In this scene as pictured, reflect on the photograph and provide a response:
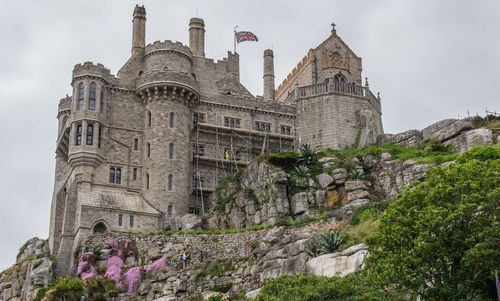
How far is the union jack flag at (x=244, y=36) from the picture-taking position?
73.1m

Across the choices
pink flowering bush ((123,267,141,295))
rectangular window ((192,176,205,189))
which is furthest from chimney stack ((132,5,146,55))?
pink flowering bush ((123,267,141,295))

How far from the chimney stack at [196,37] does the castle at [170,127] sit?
0.29 feet

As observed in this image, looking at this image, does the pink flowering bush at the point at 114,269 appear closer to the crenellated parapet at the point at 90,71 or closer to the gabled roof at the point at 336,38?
the crenellated parapet at the point at 90,71

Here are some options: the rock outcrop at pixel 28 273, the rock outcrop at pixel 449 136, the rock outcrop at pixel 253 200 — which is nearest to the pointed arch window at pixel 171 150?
the rock outcrop at pixel 253 200

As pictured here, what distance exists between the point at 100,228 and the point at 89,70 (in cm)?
1319

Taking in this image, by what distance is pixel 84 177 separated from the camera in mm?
60375

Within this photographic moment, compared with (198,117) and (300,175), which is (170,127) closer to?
(198,117)

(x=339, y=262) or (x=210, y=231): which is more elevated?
(x=210, y=231)

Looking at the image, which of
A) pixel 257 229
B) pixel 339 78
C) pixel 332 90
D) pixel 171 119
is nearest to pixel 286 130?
pixel 332 90

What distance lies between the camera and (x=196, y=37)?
232 ft

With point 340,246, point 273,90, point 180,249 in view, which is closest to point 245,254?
point 180,249

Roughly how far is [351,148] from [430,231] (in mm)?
35907

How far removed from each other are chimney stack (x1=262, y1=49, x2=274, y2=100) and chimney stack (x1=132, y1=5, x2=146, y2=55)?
496 inches

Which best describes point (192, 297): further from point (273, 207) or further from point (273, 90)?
point (273, 90)
